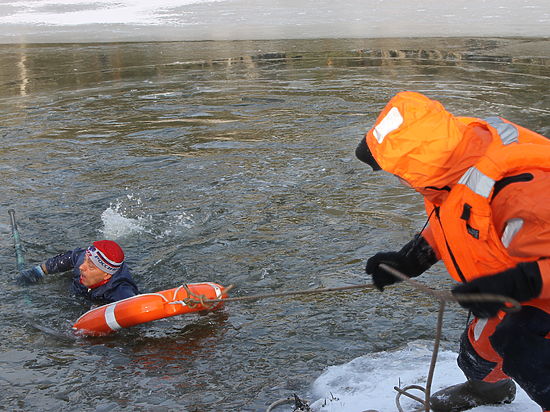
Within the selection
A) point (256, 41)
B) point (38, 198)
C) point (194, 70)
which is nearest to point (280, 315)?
point (38, 198)

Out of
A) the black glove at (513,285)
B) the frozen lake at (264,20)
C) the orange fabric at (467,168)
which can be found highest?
the frozen lake at (264,20)

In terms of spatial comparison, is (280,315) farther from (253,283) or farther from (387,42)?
(387,42)

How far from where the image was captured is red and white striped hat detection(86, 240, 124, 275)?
5.38 metres

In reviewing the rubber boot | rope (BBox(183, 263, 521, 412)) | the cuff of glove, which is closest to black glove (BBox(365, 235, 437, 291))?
rope (BBox(183, 263, 521, 412))

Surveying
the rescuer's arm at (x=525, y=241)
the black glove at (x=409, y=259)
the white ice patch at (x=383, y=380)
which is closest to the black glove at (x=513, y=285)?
the rescuer's arm at (x=525, y=241)

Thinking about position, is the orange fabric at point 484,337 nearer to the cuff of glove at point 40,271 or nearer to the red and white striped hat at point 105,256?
the red and white striped hat at point 105,256

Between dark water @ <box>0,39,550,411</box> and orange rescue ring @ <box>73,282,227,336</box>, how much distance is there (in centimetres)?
13

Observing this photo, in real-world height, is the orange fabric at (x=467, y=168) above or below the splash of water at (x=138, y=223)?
above

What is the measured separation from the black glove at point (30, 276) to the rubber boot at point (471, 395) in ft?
12.0

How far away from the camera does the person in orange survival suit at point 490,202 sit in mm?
2426

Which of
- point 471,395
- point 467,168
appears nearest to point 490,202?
point 467,168

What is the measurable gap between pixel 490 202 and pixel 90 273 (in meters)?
3.75

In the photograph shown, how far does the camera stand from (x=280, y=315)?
16.8ft

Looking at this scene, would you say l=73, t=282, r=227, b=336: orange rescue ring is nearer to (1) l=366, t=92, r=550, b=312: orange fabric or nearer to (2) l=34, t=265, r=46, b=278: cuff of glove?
(2) l=34, t=265, r=46, b=278: cuff of glove
